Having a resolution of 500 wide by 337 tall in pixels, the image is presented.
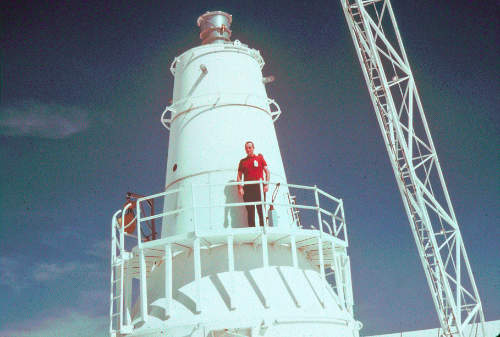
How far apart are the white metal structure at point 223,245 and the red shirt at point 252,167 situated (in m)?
0.43

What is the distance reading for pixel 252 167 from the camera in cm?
1320

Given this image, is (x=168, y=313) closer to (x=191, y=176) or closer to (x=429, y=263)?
(x=191, y=176)

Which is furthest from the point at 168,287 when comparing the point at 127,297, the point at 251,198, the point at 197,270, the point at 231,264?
the point at 251,198

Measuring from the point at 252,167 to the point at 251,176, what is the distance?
9.2 inches

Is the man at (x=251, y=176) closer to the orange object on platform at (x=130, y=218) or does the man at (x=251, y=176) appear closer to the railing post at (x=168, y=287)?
the railing post at (x=168, y=287)

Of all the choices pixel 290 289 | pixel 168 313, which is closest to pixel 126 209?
pixel 168 313

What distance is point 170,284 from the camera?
1175cm

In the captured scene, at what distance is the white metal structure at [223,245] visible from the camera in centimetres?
1168

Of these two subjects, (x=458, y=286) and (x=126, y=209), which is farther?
(x=458, y=286)

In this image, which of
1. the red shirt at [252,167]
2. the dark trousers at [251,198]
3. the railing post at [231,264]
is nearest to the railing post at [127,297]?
the railing post at [231,264]

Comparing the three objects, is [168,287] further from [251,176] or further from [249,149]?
[249,149]

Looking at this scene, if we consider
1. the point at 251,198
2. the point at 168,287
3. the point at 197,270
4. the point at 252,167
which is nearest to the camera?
the point at 197,270

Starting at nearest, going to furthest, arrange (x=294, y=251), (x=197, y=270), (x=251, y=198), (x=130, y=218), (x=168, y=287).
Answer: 1. (x=197, y=270)
2. (x=168, y=287)
3. (x=294, y=251)
4. (x=251, y=198)
5. (x=130, y=218)

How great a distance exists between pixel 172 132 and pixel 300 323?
7044 millimetres
